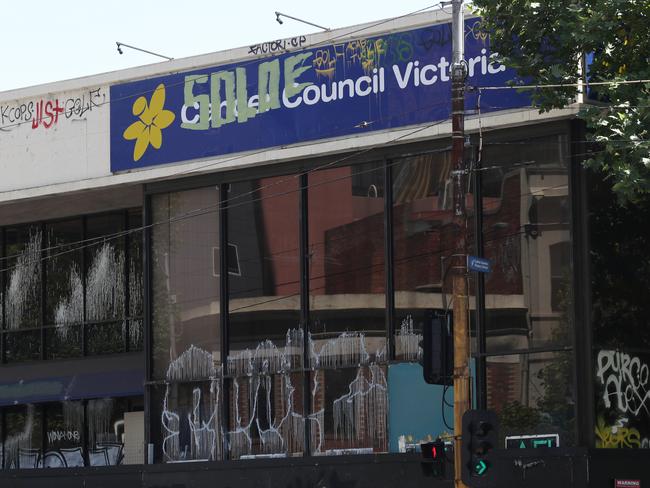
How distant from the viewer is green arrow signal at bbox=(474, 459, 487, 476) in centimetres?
1820

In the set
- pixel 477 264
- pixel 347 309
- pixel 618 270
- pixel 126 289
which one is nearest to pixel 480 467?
pixel 477 264

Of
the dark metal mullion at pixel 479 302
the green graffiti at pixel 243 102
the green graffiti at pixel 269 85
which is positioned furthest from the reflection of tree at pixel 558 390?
the green graffiti at pixel 243 102

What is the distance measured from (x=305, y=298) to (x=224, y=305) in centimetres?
197

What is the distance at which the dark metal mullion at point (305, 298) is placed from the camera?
2533 centimetres

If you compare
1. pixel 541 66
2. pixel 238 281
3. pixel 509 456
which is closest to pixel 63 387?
pixel 238 281

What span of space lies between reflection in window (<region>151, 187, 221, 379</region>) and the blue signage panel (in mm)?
1023

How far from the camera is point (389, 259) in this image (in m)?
24.6

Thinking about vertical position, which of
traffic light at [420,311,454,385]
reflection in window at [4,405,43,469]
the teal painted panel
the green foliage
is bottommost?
reflection in window at [4,405,43,469]

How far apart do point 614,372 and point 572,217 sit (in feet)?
8.58

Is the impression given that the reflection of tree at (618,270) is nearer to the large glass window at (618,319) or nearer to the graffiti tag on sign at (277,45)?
the large glass window at (618,319)

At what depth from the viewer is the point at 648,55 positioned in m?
20.3

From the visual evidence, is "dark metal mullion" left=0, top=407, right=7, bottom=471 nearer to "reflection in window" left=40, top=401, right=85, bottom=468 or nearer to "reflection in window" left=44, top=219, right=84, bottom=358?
"reflection in window" left=40, top=401, right=85, bottom=468

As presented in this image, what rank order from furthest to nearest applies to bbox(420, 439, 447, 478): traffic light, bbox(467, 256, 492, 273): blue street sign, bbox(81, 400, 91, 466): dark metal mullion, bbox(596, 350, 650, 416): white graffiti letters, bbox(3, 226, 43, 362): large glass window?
bbox(3, 226, 43, 362): large glass window → bbox(81, 400, 91, 466): dark metal mullion → bbox(596, 350, 650, 416): white graffiti letters → bbox(467, 256, 492, 273): blue street sign → bbox(420, 439, 447, 478): traffic light

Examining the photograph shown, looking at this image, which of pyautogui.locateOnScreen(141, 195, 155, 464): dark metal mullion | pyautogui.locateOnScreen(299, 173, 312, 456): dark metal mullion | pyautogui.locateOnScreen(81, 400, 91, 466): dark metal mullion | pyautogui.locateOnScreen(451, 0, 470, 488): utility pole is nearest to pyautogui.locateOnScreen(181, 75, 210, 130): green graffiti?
pyautogui.locateOnScreen(141, 195, 155, 464): dark metal mullion
